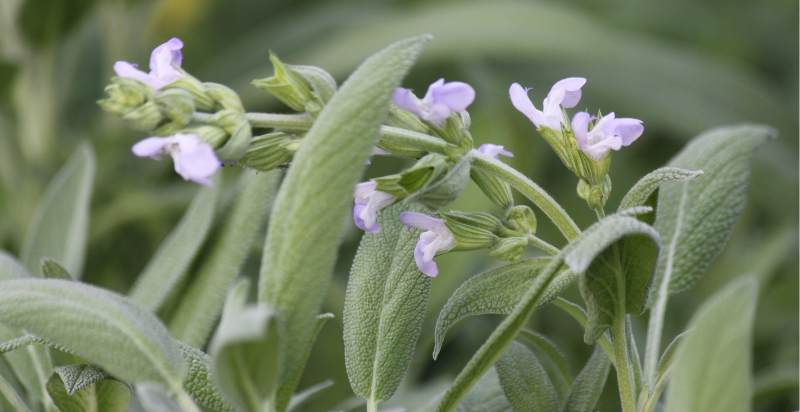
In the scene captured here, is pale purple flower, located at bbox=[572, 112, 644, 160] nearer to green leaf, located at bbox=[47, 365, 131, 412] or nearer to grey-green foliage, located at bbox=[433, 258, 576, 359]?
grey-green foliage, located at bbox=[433, 258, 576, 359]

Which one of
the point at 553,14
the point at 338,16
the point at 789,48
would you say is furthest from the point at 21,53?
the point at 789,48

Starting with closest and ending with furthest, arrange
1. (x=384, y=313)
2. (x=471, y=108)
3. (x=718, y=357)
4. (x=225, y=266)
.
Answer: (x=718, y=357)
(x=384, y=313)
(x=225, y=266)
(x=471, y=108)

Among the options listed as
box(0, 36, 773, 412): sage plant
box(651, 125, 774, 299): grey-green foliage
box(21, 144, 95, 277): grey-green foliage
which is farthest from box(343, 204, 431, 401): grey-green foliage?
box(21, 144, 95, 277): grey-green foliage

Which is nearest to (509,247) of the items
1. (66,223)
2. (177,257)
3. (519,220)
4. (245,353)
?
(519,220)

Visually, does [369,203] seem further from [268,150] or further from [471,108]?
[471,108]

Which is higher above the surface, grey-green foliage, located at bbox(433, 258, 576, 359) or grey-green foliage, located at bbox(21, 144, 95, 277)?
grey-green foliage, located at bbox(433, 258, 576, 359)

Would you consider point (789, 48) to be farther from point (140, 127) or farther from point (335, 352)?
point (140, 127)

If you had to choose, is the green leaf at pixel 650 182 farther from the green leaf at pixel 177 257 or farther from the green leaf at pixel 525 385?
the green leaf at pixel 177 257
